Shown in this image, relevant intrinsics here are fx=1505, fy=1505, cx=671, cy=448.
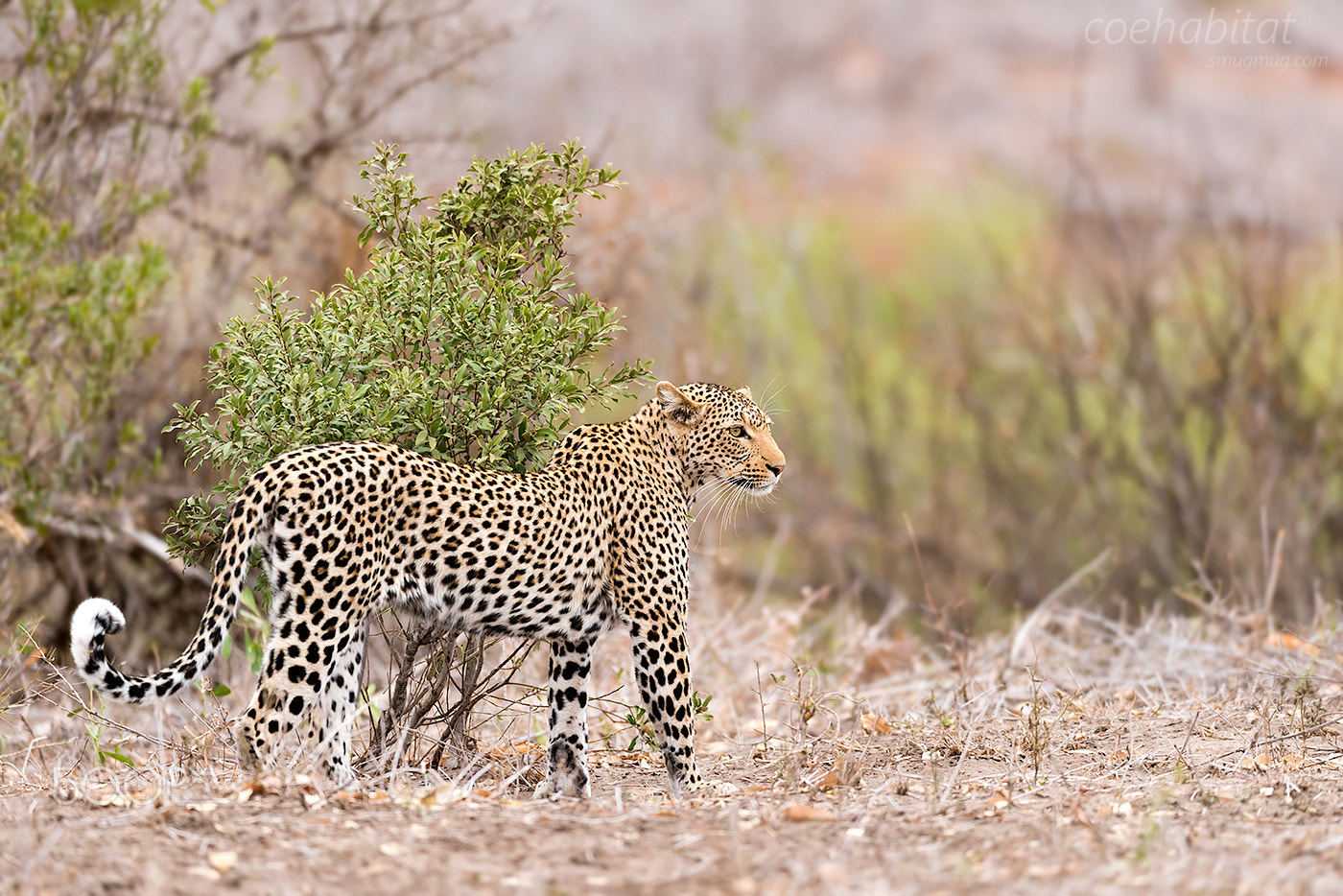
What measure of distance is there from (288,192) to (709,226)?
32.7 ft

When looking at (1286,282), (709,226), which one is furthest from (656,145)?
(1286,282)

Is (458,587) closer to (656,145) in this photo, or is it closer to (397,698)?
(397,698)

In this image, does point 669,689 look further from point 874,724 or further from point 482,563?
point 874,724

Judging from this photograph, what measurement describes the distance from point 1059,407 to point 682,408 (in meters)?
15.0

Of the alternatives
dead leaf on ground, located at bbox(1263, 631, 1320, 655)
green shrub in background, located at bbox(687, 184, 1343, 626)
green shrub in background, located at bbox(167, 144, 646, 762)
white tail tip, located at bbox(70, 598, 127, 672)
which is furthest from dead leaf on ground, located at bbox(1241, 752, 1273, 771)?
green shrub in background, located at bbox(687, 184, 1343, 626)

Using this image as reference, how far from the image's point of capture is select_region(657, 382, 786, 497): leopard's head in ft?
23.2

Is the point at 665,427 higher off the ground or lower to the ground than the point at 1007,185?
lower

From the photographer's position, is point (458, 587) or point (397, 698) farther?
point (397, 698)

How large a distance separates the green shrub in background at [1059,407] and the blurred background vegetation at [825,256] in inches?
3.1

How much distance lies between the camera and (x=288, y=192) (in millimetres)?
11930

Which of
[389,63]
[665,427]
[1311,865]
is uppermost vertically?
[389,63]

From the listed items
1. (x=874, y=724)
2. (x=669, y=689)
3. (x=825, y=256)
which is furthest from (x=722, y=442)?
(x=825, y=256)

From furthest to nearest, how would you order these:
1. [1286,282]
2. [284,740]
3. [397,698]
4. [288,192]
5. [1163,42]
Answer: [1163,42] < [1286,282] < [288,192] < [397,698] < [284,740]

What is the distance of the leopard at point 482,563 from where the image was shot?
5.77 m
